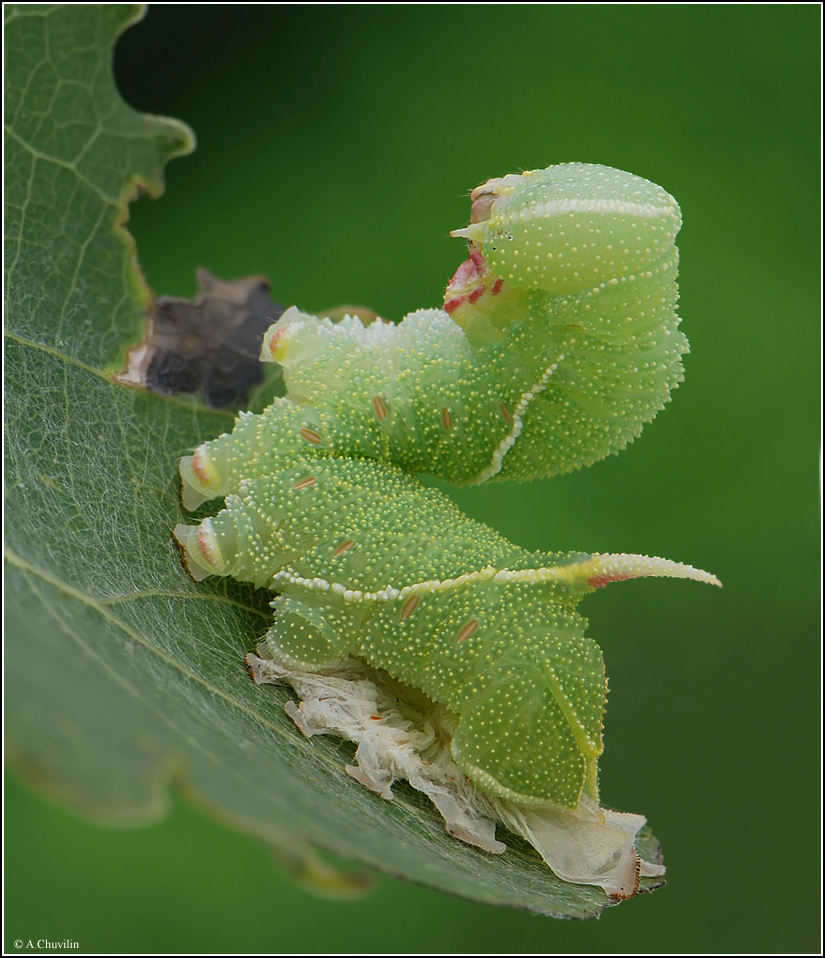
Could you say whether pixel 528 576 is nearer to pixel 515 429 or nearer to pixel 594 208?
pixel 515 429

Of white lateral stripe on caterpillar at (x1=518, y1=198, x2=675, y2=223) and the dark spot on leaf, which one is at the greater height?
white lateral stripe on caterpillar at (x1=518, y1=198, x2=675, y2=223)

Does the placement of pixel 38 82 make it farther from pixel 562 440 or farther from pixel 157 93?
pixel 157 93

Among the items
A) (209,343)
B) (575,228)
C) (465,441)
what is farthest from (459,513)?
(209,343)

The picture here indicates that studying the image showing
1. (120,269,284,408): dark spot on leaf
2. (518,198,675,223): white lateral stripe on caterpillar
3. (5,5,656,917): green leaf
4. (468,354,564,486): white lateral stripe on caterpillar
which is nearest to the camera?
(5,5,656,917): green leaf

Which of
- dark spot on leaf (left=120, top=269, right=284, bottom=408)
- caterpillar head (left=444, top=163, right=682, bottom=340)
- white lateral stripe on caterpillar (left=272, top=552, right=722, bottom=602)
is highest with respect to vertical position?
caterpillar head (left=444, top=163, right=682, bottom=340)

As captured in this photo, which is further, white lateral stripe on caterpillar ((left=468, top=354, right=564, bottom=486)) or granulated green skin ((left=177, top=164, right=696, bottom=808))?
white lateral stripe on caterpillar ((left=468, top=354, right=564, bottom=486))

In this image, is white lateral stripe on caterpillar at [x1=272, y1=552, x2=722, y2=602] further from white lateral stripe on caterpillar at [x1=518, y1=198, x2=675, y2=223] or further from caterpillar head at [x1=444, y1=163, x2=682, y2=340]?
white lateral stripe on caterpillar at [x1=518, y1=198, x2=675, y2=223]

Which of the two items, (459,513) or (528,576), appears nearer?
(528,576)

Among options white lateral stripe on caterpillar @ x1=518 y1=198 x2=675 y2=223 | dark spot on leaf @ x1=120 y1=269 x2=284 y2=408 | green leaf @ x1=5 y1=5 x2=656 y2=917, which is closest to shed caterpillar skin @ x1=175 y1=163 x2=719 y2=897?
white lateral stripe on caterpillar @ x1=518 y1=198 x2=675 y2=223

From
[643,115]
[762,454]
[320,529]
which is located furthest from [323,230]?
[320,529]
